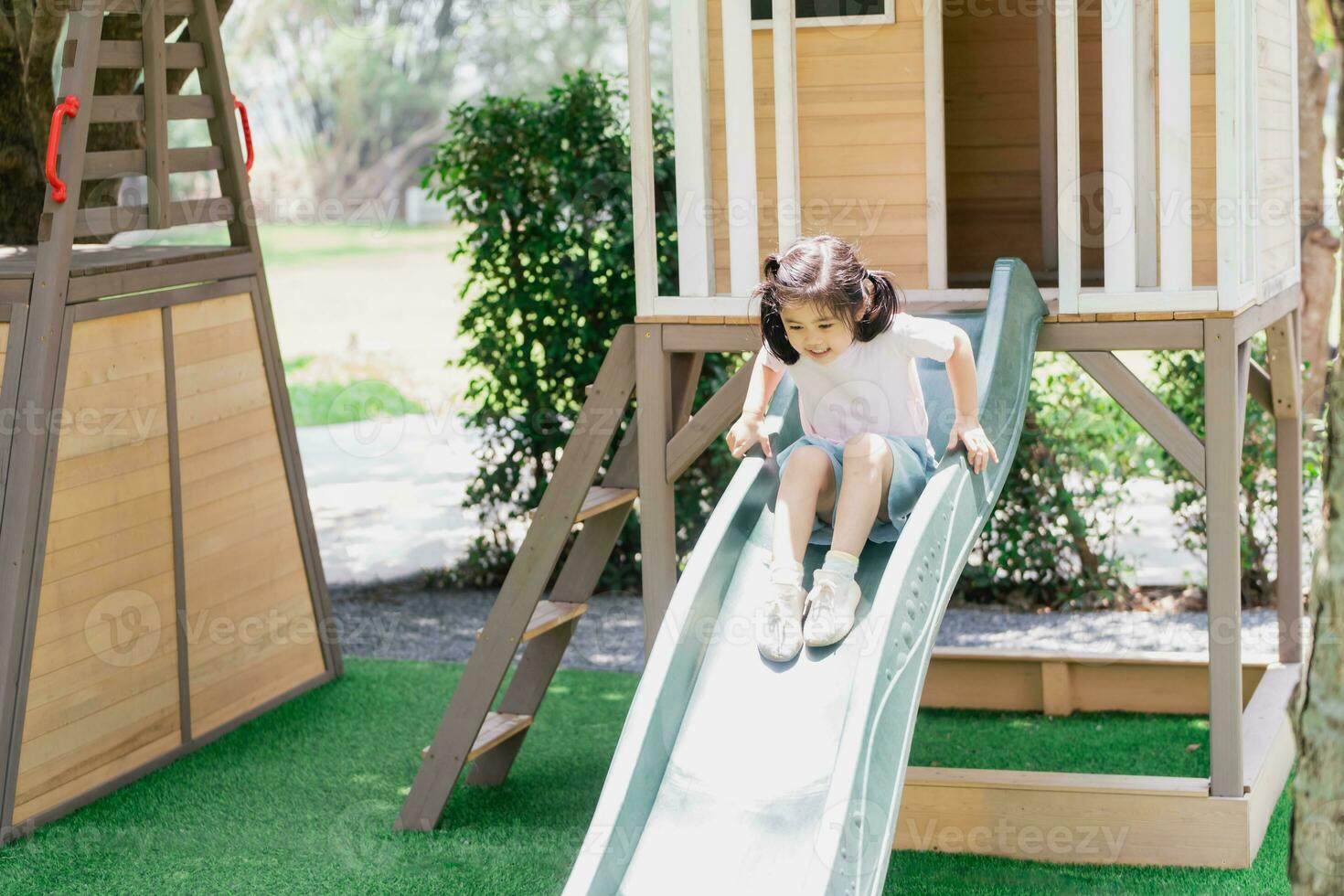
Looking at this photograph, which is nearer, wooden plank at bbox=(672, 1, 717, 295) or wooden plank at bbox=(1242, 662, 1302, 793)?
wooden plank at bbox=(672, 1, 717, 295)

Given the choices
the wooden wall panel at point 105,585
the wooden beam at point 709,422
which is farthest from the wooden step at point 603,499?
the wooden wall panel at point 105,585

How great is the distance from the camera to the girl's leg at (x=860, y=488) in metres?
4.25

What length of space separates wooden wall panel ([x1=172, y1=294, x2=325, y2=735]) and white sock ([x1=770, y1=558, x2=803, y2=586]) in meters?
3.41

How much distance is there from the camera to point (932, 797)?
16.9 ft

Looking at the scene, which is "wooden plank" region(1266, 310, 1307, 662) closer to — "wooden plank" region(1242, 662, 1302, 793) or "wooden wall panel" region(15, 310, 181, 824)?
"wooden plank" region(1242, 662, 1302, 793)

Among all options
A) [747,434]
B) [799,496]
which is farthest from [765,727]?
[747,434]

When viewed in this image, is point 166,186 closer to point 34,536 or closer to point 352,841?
point 34,536

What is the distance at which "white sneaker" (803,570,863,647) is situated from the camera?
4.10m

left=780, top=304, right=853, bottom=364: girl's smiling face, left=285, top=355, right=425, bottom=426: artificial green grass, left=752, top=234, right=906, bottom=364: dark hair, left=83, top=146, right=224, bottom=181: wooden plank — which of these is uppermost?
left=83, top=146, right=224, bottom=181: wooden plank

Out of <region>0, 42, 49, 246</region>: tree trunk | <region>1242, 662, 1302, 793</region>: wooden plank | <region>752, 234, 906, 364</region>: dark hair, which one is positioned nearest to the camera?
<region>752, 234, 906, 364</region>: dark hair

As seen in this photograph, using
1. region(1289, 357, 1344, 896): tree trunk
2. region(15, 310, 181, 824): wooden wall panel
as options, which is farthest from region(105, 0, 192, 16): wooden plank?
region(1289, 357, 1344, 896): tree trunk

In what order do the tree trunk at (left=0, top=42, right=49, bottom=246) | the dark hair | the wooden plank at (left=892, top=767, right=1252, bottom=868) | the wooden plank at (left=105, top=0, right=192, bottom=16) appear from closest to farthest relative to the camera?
the dark hair
the wooden plank at (left=892, top=767, right=1252, bottom=868)
the wooden plank at (left=105, top=0, right=192, bottom=16)
the tree trunk at (left=0, top=42, right=49, bottom=246)

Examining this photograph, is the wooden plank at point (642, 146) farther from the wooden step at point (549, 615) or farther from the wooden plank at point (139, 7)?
the wooden plank at point (139, 7)

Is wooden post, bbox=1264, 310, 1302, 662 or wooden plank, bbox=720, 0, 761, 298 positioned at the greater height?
wooden plank, bbox=720, 0, 761, 298
